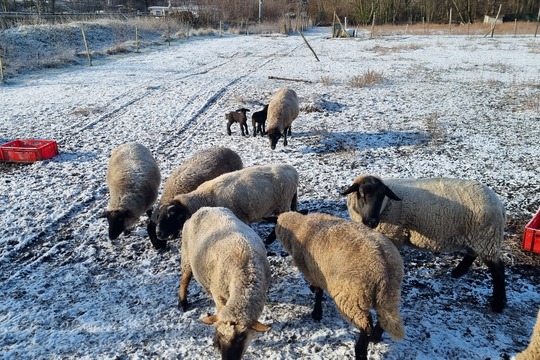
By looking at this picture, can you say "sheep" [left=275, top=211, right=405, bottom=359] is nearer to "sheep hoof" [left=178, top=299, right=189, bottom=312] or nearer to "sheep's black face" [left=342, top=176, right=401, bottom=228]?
"sheep's black face" [left=342, top=176, right=401, bottom=228]

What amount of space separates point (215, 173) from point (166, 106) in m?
7.03

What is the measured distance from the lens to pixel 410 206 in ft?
15.0

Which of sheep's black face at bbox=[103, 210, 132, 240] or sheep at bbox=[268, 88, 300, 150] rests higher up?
sheep at bbox=[268, 88, 300, 150]

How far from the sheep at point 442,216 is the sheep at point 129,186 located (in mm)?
3058

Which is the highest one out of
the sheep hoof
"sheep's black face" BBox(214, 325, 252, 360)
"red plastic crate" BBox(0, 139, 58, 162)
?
"red plastic crate" BBox(0, 139, 58, 162)

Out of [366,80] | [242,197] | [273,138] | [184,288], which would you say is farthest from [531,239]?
[366,80]

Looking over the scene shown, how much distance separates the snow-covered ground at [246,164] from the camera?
3812mm

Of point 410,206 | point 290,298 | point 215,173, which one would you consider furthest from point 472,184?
point 215,173

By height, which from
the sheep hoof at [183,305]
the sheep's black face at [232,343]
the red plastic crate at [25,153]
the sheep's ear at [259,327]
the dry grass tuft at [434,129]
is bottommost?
the sheep hoof at [183,305]

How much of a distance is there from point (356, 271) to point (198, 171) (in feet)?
11.1

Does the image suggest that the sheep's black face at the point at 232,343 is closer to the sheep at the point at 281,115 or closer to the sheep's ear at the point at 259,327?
the sheep's ear at the point at 259,327

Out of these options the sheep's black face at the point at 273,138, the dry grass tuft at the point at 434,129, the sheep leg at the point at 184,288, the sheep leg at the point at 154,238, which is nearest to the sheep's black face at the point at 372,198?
the sheep leg at the point at 184,288

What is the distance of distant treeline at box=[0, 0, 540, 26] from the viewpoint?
153 ft

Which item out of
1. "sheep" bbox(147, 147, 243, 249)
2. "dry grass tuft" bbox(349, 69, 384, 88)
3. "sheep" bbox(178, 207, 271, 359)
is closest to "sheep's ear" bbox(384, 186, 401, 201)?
"sheep" bbox(178, 207, 271, 359)
